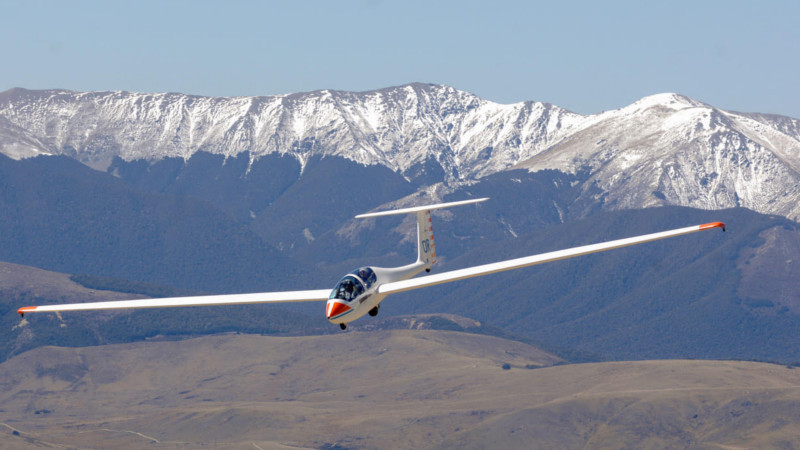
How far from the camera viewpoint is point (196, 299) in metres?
78.7

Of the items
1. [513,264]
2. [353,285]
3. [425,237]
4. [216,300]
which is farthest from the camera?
[425,237]

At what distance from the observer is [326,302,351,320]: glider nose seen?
76500 mm

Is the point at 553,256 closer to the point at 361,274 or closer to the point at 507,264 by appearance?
the point at 507,264

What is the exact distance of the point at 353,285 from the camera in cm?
7900

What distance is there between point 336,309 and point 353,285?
2.74 m

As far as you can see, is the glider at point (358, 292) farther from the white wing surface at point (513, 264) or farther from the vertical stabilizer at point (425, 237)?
the vertical stabilizer at point (425, 237)

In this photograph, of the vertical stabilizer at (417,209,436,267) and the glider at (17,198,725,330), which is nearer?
the glider at (17,198,725,330)

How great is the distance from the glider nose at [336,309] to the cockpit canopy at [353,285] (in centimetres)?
59

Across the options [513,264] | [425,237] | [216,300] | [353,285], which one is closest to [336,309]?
[353,285]

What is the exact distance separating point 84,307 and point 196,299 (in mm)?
8042

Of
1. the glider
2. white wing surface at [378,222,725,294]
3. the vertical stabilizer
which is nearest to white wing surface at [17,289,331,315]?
the glider

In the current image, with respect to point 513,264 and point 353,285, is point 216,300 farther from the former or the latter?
point 513,264

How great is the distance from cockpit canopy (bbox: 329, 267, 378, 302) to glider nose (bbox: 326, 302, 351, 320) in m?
0.59

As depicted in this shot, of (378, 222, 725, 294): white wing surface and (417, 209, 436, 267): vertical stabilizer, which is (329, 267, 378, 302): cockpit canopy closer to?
(378, 222, 725, 294): white wing surface
